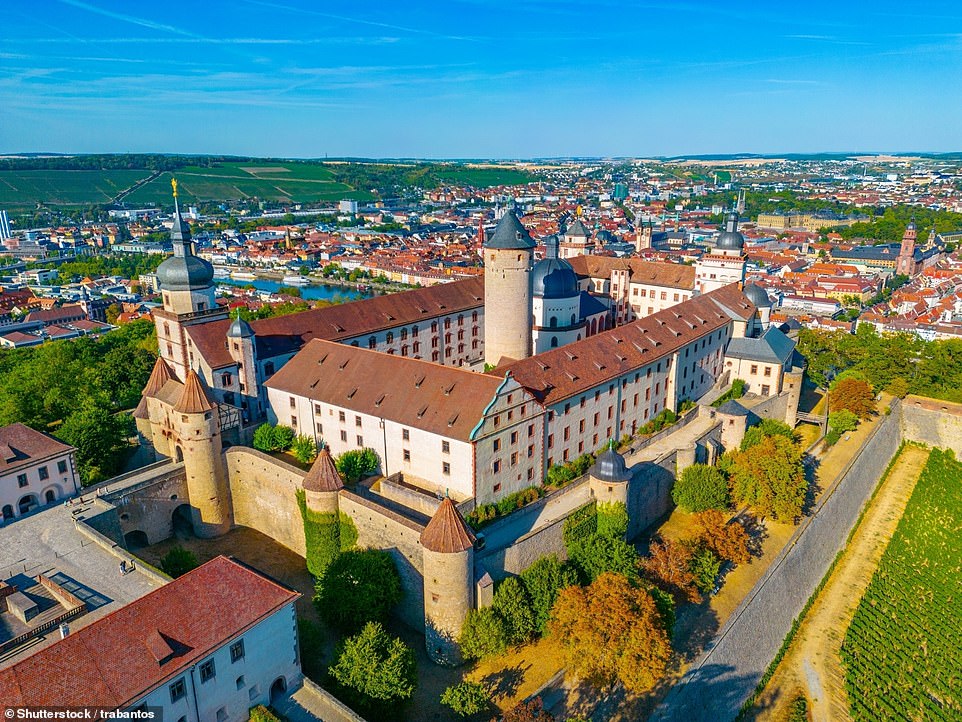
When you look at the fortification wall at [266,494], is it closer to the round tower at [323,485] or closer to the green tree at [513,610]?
the round tower at [323,485]

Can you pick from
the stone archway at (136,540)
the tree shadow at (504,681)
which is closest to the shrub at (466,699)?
the tree shadow at (504,681)

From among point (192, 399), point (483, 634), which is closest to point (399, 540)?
point (483, 634)

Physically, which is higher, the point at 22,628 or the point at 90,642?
the point at 90,642

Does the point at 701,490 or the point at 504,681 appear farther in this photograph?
the point at 701,490

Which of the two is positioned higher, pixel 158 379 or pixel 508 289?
pixel 508 289

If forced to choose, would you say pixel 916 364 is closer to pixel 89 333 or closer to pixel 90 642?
pixel 90 642

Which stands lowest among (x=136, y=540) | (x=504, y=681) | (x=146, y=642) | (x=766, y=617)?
Result: (x=766, y=617)

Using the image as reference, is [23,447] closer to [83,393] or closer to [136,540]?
[136,540]

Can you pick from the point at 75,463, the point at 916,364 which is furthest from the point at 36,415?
the point at 916,364
